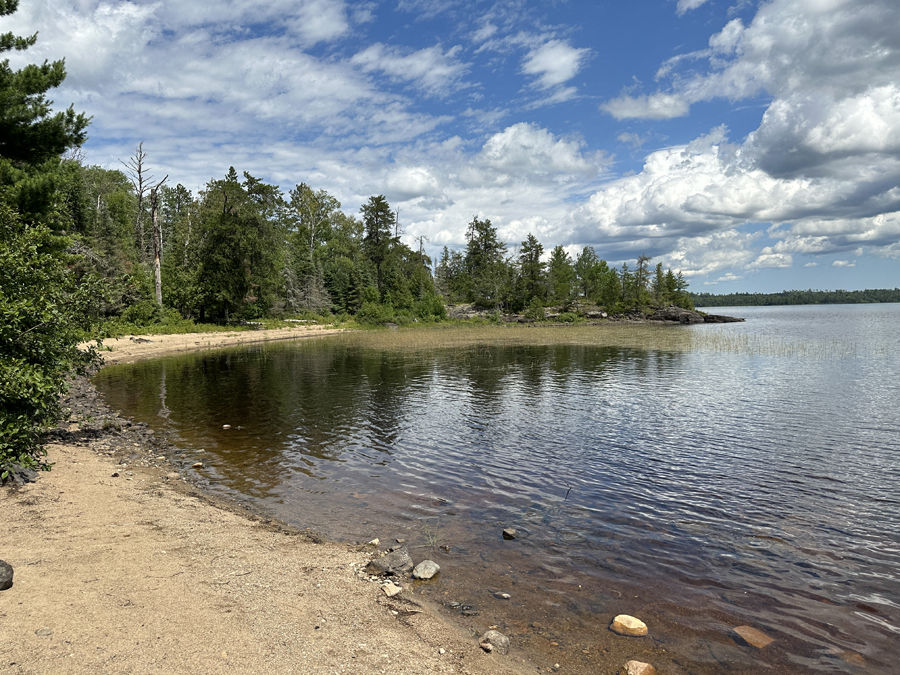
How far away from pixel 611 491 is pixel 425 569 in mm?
5603

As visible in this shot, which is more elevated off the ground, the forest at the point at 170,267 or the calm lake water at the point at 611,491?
the forest at the point at 170,267

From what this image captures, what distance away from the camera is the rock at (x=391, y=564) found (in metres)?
7.32

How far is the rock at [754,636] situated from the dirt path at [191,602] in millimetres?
2950

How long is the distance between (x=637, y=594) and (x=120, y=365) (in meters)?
38.4

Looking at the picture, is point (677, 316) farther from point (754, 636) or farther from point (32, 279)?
point (32, 279)

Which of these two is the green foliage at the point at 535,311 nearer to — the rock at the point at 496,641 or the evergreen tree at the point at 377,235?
the evergreen tree at the point at 377,235

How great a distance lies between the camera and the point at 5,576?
5.43 metres

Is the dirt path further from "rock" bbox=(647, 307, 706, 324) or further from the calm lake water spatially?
"rock" bbox=(647, 307, 706, 324)

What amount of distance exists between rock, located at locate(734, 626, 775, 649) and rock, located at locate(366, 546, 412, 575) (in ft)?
15.4

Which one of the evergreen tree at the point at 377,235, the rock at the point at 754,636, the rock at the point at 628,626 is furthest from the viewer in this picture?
the evergreen tree at the point at 377,235

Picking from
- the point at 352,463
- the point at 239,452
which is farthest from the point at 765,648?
the point at 239,452

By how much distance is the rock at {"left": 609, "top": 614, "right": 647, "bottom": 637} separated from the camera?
609cm

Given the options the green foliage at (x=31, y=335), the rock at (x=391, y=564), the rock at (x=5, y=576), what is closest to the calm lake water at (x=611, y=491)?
the rock at (x=391, y=564)

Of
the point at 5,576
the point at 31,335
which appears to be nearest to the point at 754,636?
the point at 5,576
